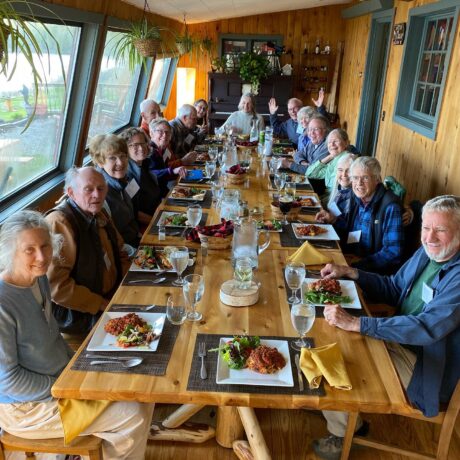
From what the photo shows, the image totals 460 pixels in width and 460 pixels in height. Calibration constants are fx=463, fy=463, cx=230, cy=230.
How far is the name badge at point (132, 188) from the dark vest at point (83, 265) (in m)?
0.96

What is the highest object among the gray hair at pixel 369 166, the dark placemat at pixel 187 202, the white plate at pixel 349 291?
the gray hair at pixel 369 166

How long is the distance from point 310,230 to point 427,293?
831 millimetres

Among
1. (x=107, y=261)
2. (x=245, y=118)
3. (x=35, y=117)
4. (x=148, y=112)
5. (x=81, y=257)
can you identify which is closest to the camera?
(x=81, y=257)

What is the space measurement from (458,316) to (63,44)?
350cm

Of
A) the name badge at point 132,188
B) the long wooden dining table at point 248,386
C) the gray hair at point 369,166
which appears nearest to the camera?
the long wooden dining table at point 248,386

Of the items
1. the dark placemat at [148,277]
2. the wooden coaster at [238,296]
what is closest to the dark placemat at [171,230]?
the dark placemat at [148,277]

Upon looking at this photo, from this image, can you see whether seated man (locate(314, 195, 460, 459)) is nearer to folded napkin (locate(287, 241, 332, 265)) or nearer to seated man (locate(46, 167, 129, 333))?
folded napkin (locate(287, 241, 332, 265))

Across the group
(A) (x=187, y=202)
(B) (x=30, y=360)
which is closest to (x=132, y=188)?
(A) (x=187, y=202)

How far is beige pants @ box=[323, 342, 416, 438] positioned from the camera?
1.87 m

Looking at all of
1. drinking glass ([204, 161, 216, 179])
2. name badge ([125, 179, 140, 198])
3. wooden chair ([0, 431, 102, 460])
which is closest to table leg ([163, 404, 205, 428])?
wooden chair ([0, 431, 102, 460])

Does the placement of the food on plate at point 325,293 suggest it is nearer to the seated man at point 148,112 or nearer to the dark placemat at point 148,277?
the dark placemat at point 148,277

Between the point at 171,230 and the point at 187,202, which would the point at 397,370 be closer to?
the point at 171,230

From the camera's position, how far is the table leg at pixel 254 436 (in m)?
1.94

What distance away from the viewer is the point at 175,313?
1695 mm
